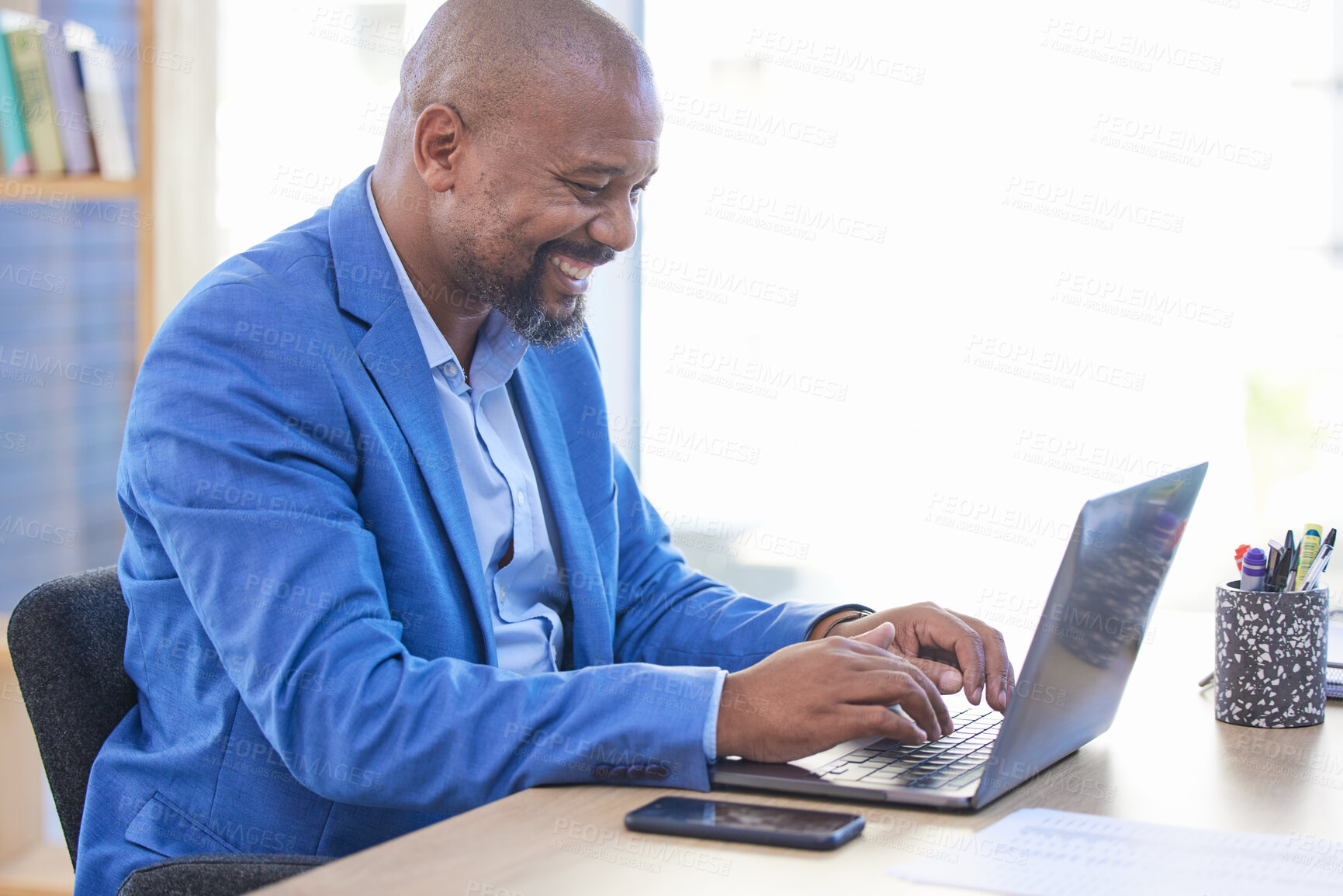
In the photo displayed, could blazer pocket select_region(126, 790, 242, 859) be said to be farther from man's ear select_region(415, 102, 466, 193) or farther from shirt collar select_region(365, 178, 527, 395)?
man's ear select_region(415, 102, 466, 193)

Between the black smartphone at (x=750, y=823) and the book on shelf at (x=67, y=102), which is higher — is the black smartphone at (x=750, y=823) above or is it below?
below

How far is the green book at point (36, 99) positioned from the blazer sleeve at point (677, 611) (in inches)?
57.8

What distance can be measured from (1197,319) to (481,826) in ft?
5.77

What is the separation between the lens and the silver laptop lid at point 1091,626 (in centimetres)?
85

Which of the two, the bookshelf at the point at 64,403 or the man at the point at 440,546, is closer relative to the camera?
the man at the point at 440,546

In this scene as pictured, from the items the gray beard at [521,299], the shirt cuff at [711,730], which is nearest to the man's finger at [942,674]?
the shirt cuff at [711,730]

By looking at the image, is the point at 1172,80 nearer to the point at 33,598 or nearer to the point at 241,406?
the point at 241,406

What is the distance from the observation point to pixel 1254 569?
1122 mm

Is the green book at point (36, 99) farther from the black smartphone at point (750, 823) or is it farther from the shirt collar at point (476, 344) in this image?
the black smartphone at point (750, 823)

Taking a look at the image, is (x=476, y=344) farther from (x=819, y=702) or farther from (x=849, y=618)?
(x=819, y=702)

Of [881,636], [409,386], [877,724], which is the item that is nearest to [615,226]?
[409,386]

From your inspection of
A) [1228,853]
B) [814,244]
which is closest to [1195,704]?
[1228,853]

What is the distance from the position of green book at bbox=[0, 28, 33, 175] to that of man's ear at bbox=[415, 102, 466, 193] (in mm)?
1389

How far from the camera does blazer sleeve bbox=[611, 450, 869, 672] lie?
135 cm
